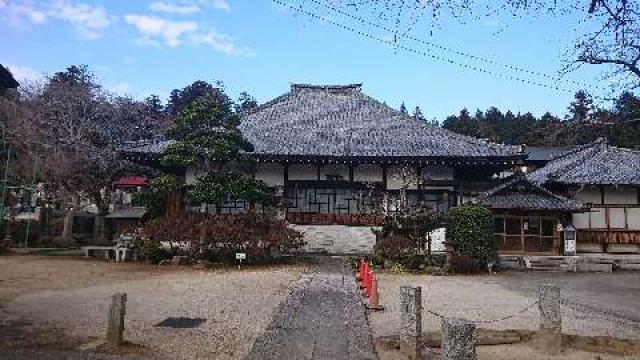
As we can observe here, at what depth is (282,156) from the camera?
2489cm

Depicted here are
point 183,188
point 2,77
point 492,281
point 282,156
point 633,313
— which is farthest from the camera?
point 282,156

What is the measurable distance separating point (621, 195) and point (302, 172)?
17.3 meters

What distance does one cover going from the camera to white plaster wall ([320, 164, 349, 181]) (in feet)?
85.0

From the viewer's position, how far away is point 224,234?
725 inches

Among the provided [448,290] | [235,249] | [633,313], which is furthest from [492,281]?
[235,249]

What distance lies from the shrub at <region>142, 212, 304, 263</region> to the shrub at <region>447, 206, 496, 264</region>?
5.86 metres

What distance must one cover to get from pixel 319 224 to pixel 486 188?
9.18 meters

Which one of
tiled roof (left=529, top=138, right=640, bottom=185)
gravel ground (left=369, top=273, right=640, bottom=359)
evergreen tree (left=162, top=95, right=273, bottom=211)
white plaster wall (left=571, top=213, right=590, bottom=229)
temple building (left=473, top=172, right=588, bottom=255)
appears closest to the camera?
gravel ground (left=369, top=273, right=640, bottom=359)

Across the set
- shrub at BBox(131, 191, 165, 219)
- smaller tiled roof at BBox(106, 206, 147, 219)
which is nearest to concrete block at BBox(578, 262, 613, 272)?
shrub at BBox(131, 191, 165, 219)

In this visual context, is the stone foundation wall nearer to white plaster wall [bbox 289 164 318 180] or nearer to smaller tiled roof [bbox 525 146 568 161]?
white plaster wall [bbox 289 164 318 180]

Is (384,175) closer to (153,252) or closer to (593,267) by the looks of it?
(593,267)

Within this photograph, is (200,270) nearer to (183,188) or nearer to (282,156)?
(183,188)

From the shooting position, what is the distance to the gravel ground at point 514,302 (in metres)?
9.38

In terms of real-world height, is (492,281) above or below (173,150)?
below
